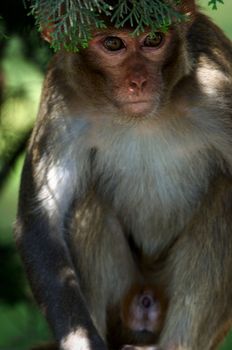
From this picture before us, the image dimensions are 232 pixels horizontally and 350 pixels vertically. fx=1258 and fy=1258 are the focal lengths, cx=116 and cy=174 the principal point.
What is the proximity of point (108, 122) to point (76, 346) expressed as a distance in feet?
5.02

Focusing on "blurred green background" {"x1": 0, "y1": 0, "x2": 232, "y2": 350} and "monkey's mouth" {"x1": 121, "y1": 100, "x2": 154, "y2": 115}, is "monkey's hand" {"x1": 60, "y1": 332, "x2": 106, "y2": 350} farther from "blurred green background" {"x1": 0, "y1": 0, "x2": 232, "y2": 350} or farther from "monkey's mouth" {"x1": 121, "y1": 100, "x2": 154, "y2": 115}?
"blurred green background" {"x1": 0, "y1": 0, "x2": 232, "y2": 350}

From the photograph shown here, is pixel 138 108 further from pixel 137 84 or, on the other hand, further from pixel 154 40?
pixel 154 40

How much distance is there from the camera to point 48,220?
8.35m

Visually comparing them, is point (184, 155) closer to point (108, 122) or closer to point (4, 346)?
point (108, 122)

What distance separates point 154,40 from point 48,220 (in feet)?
4.80

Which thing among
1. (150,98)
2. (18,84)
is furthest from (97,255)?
(18,84)

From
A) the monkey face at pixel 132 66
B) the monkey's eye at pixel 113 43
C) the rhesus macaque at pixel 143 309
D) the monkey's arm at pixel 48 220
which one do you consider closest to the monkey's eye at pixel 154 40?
the monkey face at pixel 132 66

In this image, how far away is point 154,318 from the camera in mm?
8891

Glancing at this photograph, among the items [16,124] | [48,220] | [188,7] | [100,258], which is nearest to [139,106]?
[188,7]

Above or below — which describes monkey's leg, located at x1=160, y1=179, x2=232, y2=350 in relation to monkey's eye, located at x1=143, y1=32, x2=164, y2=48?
below

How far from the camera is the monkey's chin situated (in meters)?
7.72

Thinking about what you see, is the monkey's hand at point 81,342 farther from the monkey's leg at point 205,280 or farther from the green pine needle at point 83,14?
the green pine needle at point 83,14

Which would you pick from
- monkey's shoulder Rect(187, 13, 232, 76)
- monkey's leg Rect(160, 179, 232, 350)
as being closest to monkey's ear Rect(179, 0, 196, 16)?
monkey's shoulder Rect(187, 13, 232, 76)

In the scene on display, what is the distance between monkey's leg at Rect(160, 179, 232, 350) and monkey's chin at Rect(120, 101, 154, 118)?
111cm
